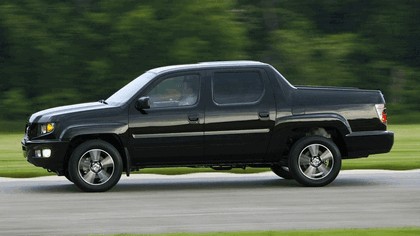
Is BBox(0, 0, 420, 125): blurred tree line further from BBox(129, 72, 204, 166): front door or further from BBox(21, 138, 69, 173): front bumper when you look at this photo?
BBox(21, 138, 69, 173): front bumper

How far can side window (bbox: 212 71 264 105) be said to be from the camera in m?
15.1

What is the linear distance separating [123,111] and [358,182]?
3476 millimetres

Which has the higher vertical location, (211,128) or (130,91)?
(130,91)

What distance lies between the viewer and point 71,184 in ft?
52.0

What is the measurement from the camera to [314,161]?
15109 millimetres

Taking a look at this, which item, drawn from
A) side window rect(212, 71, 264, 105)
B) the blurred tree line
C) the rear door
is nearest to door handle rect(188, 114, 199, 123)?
the rear door

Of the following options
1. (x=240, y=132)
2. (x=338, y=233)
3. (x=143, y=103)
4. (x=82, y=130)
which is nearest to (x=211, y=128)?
(x=240, y=132)

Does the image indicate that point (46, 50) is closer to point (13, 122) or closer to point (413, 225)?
point (13, 122)

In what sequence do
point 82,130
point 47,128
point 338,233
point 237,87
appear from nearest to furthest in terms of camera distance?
1. point 338,233
2. point 82,130
3. point 47,128
4. point 237,87

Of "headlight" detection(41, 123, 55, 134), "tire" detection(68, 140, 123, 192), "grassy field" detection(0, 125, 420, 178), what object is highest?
"headlight" detection(41, 123, 55, 134)

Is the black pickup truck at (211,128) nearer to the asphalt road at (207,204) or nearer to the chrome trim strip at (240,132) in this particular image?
the chrome trim strip at (240,132)

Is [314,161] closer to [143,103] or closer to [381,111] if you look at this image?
[381,111]

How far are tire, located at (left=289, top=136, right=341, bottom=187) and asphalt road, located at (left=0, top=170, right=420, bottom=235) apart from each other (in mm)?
A: 168

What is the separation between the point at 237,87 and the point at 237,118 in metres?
0.48
